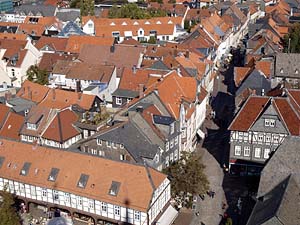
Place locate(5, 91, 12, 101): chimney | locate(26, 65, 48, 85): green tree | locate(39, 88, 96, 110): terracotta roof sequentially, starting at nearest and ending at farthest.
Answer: locate(39, 88, 96, 110): terracotta roof, locate(5, 91, 12, 101): chimney, locate(26, 65, 48, 85): green tree

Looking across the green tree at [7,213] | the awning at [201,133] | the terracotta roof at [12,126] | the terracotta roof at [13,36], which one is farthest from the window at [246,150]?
the terracotta roof at [13,36]

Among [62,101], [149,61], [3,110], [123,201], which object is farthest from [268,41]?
[123,201]

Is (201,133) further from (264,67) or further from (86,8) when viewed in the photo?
(86,8)

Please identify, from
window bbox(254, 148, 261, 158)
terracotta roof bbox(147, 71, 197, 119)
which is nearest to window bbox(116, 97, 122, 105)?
terracotta roof bbox(147, 71, 197, 119)

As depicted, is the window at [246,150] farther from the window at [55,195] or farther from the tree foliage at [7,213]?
the tree foliage at [7,213]

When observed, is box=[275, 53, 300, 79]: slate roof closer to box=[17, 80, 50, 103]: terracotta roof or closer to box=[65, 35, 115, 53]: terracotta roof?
box=[65, 35, 115, 53]: terracotta roof

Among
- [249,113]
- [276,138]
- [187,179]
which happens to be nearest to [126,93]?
[249,113]

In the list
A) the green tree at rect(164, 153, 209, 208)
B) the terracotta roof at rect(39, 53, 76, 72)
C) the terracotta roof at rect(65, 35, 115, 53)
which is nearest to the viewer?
the green tree at rect(164, 153, 209, 208)
